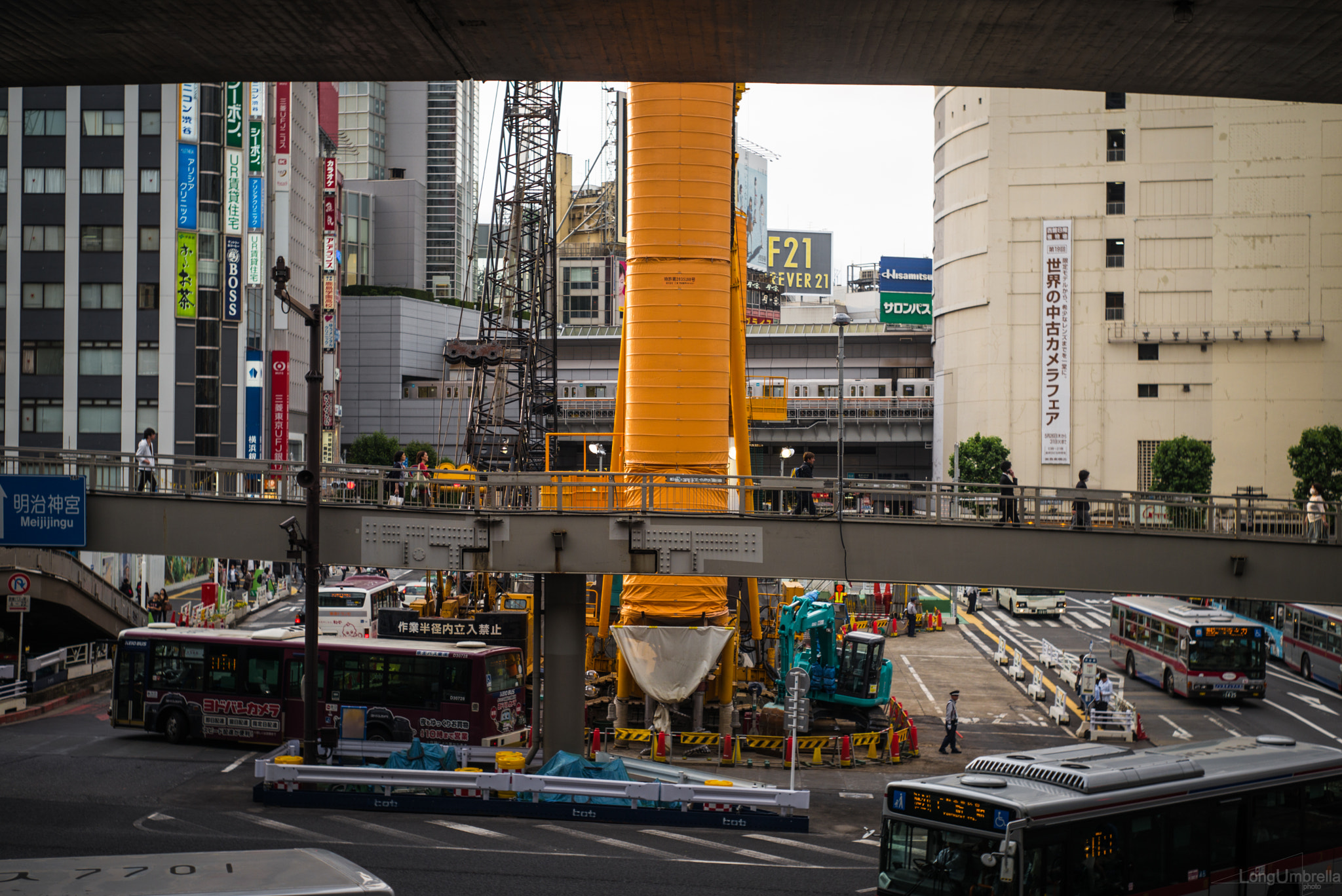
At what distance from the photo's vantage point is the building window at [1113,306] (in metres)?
78.4

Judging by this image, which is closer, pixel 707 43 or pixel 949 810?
pixel 949 810

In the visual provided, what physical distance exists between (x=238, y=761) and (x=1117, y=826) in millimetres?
20271

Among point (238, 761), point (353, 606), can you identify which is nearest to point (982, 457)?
point (353, 606)

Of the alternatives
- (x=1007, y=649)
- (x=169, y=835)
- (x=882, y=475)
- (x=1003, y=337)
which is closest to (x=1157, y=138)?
(x=1003, y=337)

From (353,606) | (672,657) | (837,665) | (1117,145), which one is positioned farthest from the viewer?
(1117,145)

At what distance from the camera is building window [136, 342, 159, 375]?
55.8m

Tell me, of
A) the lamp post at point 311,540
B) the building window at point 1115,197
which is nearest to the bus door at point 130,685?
the lamp post at point 311,540

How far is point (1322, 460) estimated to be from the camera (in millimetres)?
64500

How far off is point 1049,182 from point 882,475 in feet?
102

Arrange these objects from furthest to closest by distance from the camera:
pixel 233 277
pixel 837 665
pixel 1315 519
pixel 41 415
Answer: pixel 233 277 < pixel 41 415 < pixel 837 665 < pixel 1315 519

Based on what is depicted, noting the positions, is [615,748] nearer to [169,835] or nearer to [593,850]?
[593,850]

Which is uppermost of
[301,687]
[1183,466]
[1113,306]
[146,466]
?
[1113,306]

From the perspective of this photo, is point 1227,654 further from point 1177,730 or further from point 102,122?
point 102,122

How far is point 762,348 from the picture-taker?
10412 cm
